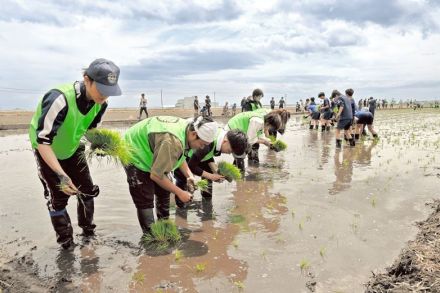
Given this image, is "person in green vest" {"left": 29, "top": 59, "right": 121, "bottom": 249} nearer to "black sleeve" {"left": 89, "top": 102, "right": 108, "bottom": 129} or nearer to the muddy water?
"black sleeve" {"left": 89, "top": 102, "right": 108, "bottom": 129}

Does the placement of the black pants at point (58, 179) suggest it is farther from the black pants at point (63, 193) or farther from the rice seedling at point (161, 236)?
the rice seedling at point (161, 236)

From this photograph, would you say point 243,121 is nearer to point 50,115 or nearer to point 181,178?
point 181,178

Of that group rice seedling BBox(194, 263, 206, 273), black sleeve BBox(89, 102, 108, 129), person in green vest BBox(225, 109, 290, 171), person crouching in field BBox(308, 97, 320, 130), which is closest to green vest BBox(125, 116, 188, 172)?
black sleeve BBox(89, 102, 108, 129)

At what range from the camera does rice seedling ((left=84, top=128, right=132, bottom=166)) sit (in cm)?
353

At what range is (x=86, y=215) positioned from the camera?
4.08 metres

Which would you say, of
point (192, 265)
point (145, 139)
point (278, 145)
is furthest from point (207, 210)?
point (278, 145)

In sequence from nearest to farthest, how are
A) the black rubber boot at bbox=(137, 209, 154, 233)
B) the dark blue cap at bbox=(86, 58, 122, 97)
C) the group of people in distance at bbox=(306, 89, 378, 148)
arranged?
the dark blue cap at bbox=(86, 58, 122, 97), the black rubber boot at bbox=(137, 209, 154, 233), the group of people in distance at bbox=(306, 89, 378, 148)

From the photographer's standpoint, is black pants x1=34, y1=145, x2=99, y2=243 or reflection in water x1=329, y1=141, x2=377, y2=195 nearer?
black pants x1=34, y1=145, x2=99, y2=243

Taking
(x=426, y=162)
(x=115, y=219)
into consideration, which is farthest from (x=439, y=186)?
(x=115, y=219)

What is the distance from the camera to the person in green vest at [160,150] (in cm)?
338

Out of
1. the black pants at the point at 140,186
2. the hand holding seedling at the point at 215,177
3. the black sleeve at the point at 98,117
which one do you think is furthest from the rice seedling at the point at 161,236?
the black sleeve at the point at 98,117

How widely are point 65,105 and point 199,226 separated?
2.22 meters

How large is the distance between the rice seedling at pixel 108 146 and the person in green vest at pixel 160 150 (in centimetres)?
19

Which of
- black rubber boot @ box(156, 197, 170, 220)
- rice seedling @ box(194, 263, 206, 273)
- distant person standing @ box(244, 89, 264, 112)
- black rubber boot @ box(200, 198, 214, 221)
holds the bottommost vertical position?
rice seedling @ box(194, 263, 206, 273)
